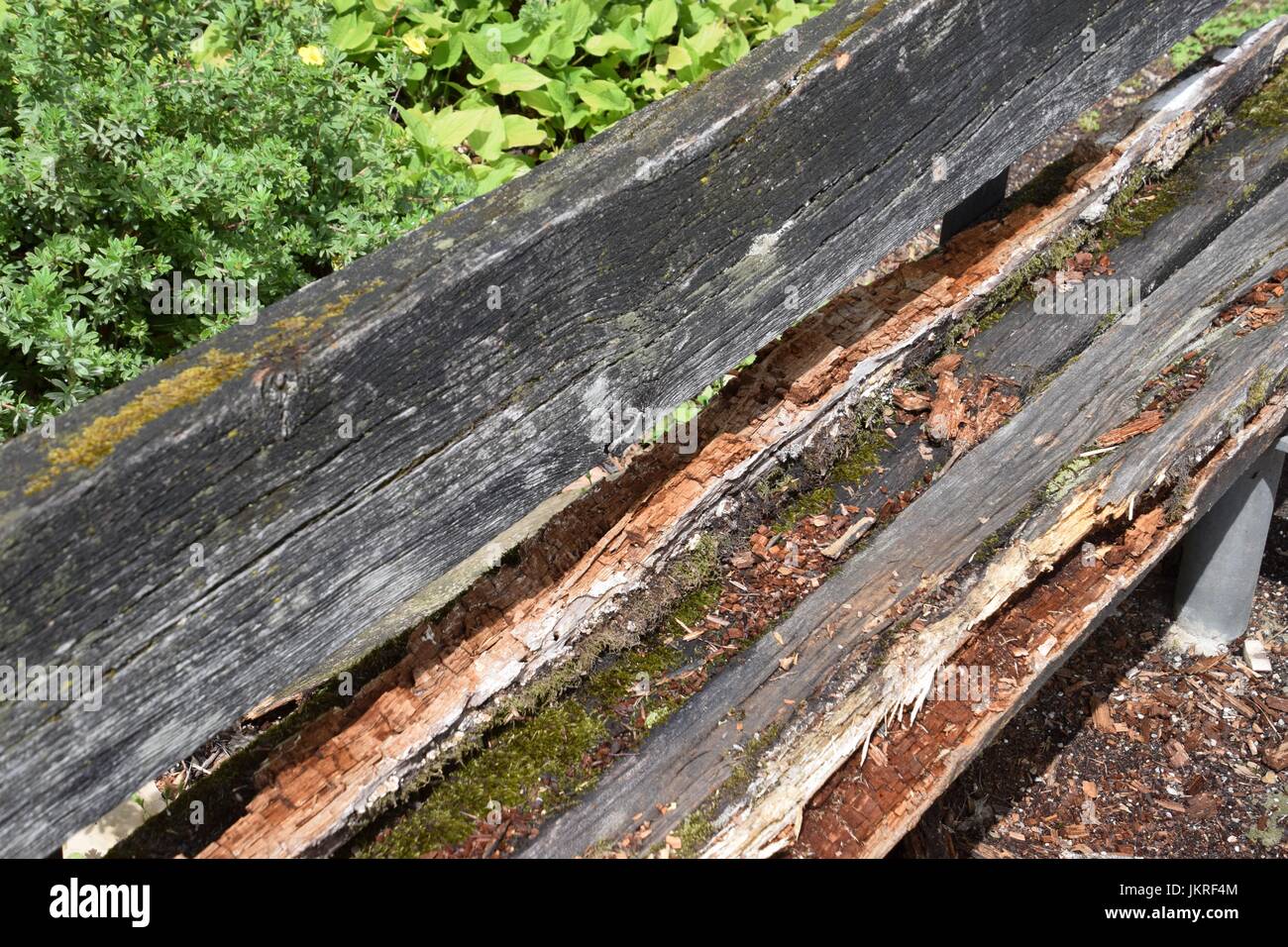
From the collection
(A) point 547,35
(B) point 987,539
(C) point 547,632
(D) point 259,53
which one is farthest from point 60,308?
(A) point 547,35

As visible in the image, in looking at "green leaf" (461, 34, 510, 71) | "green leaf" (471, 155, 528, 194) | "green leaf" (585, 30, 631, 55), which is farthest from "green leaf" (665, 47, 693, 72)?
"green leaf" (471, 155, 528, 194)

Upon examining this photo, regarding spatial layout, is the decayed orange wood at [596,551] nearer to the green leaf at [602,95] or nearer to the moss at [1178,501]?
the moss at [1178,501]

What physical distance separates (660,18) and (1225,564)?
322cm

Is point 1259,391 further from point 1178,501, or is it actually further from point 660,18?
point 660,18

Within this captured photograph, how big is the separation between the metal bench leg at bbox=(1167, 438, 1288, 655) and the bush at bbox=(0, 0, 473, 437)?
2786mm

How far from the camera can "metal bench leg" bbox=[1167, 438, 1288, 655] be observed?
12.0 feet

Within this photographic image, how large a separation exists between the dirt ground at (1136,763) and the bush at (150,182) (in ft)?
8.42

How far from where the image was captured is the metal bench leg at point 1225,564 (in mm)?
3654

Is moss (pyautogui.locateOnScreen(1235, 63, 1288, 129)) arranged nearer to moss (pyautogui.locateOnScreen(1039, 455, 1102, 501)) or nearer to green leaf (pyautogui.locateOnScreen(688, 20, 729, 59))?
moss (pyautogui.locateOnScreen(1039, 455, 1102, 501))

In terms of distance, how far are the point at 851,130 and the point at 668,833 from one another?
5.05 feet

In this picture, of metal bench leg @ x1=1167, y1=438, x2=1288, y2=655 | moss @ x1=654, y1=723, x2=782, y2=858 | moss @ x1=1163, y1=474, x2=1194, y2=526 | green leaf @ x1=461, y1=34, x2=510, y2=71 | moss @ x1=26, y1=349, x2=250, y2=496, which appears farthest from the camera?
green leaf @ x1=461, y1=34, x2=510, y2=71

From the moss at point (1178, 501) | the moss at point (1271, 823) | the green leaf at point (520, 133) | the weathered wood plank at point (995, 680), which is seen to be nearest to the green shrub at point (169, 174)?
the green leaf at point (520, 133)

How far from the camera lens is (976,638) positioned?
2545 mm

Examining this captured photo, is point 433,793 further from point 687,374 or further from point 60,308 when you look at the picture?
point 60,308
